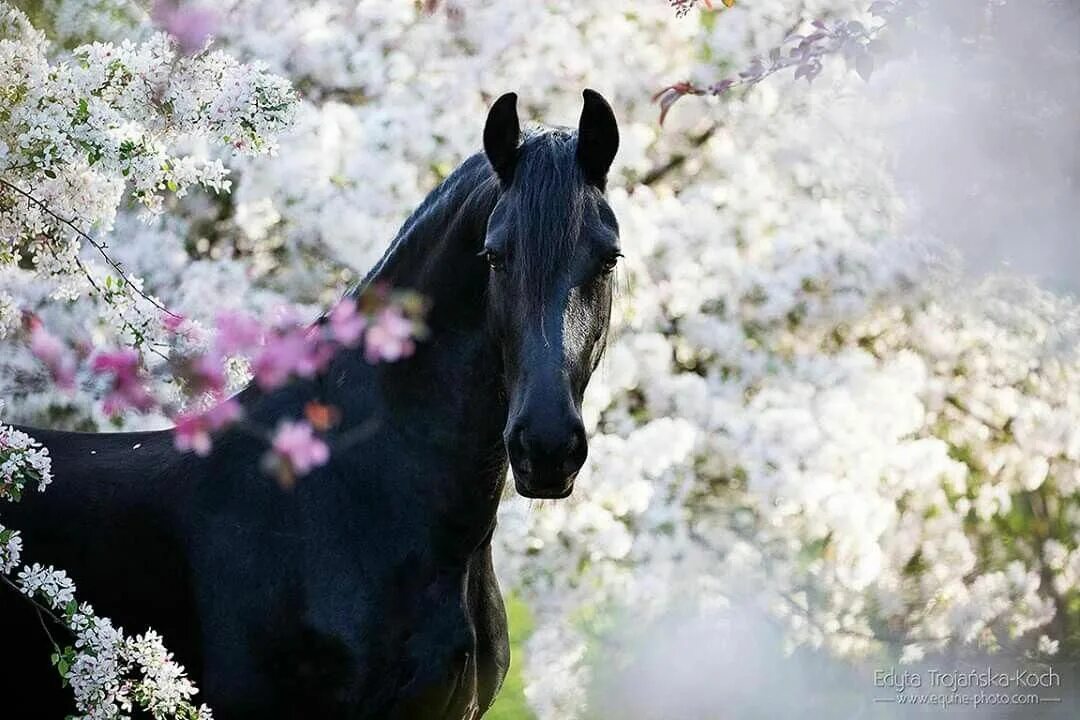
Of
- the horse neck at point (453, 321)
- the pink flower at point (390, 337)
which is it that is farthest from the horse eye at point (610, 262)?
the pink flower at point (390, 337)

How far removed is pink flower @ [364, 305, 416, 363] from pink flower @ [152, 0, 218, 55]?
3.17 metres

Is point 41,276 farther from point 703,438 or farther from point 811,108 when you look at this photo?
point 811,108

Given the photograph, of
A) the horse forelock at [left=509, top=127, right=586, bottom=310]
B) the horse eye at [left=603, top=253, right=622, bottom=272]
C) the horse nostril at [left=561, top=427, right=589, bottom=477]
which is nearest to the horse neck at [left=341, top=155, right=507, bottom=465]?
the horse forelock at [left=509, top=127, right=586, bottom=310]

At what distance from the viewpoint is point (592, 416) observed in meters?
5.27

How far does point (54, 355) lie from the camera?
5.27 meters

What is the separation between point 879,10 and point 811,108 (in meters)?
2.03

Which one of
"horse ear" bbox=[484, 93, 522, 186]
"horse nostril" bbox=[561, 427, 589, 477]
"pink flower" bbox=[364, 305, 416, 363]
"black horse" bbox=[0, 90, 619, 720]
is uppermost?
"horse ear" bbox=[484, 93, 522, 186]

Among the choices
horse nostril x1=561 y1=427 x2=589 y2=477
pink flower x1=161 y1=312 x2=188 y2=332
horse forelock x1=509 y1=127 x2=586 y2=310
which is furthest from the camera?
pink flower x1=161 y1=312 x2=188 y2=332

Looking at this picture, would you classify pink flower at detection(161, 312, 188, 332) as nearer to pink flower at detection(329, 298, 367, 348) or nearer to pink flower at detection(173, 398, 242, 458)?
pink flower at detection(173, 398, 242, 458)

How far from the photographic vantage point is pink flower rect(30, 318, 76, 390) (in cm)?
524

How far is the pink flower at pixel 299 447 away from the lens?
265 centimetres

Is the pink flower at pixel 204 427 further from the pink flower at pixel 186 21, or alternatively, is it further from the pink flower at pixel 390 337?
the pink flower at pixel 186 21

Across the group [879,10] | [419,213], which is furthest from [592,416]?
[419,213]

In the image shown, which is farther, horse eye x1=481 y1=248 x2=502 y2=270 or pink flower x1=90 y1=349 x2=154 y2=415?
pink flower x1=90 y1=349 x2=154 y2=415
